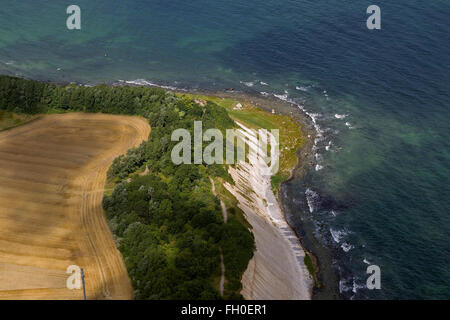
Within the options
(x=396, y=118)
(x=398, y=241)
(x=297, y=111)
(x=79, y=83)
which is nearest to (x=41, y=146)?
(x=79, y=83)

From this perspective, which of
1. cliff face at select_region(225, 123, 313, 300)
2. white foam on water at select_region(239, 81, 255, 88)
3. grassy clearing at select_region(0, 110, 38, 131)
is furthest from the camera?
white foam on water at select_region(239, 81, 255, 88)

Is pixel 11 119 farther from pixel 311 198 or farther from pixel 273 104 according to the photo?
pixel 311 198

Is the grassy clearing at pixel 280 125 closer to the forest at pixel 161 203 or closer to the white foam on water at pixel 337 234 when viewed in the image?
the forest at pixel 161 203

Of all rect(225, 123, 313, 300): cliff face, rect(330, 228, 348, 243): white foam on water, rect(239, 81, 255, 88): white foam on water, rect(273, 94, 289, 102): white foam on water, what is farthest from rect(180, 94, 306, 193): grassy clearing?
rect(330, 228, 348, 243): white foam on water

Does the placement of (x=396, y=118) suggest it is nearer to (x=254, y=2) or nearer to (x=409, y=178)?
(x=409, y=178)

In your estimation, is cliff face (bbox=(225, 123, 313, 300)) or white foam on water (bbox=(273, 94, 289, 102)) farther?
white foam on water (bbox=(273, 94, 289, 102))

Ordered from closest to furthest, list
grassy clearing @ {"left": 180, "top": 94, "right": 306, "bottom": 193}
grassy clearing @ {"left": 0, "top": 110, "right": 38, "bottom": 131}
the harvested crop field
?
the harvested crop field
grassy clearing @ {"left": 0, "top": 110, "right": 38, "bottom": 131}
grassy clearing @ {"left": 180, "top": 94, "right": 306, "bottom": 193}

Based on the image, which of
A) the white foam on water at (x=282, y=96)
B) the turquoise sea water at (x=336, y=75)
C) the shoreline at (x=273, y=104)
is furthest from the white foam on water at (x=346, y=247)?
the white foam on water at (x=282, y=96)

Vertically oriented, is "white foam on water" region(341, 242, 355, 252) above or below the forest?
below

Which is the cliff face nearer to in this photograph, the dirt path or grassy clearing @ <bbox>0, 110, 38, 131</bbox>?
the dirt path
